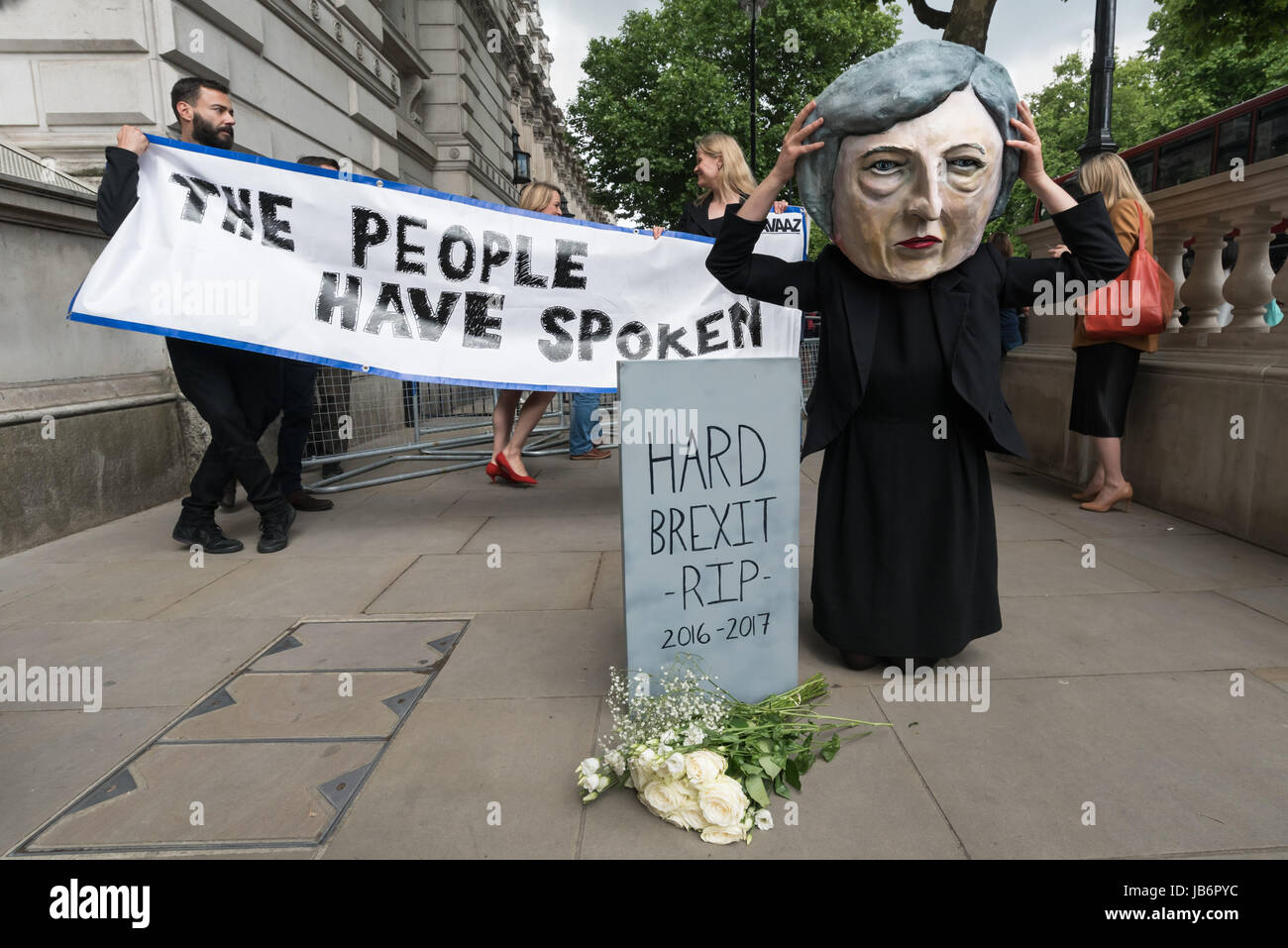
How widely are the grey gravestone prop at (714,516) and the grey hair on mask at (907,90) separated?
732mm

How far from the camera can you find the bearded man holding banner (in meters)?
4.32

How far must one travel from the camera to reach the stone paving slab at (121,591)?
3.78 m

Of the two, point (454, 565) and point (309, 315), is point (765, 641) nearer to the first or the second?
point (454, 565)

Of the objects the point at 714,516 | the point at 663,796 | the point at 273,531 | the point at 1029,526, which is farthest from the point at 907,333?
the point at 273,531

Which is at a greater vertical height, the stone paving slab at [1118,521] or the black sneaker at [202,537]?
the black sneaker at [202,537]

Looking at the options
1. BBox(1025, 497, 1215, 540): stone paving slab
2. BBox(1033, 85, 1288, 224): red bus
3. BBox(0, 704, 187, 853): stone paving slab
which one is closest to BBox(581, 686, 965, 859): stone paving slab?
BBox(0, 704, 187, 853): stone paving slab

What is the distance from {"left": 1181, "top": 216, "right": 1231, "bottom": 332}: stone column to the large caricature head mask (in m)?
3.48

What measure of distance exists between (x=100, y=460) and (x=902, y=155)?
Result: 17.0ft

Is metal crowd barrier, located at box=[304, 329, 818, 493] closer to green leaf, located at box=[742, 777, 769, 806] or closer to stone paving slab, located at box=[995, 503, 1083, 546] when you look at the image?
stone paving slab, located at box=[995, 503, 1083, 546]

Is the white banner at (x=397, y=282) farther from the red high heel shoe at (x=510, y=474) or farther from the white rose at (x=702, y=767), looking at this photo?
the white rose at (x=702, y=767)

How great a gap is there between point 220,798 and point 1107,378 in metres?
5.28

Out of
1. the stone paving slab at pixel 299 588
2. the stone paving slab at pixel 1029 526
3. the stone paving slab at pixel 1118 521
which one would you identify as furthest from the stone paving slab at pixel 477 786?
the stone paving slab at pixel 1118 521

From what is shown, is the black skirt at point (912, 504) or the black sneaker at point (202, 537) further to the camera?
the black sneaker at point (202, 537)

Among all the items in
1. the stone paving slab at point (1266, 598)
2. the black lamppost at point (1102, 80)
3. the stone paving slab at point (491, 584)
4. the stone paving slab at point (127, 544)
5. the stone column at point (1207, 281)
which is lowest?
the stone paving slab at point (1266, 598)
